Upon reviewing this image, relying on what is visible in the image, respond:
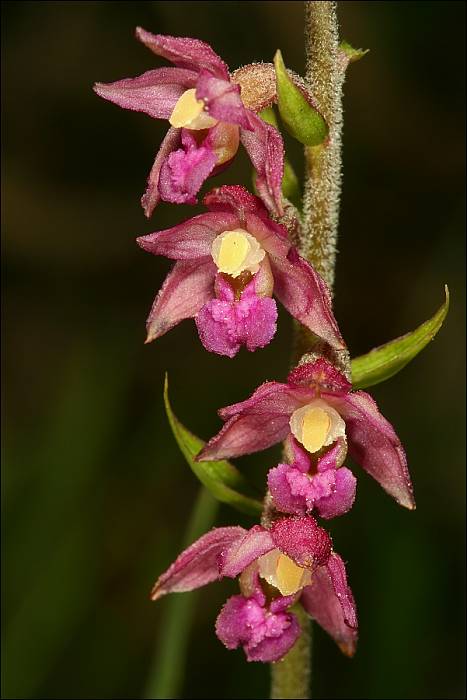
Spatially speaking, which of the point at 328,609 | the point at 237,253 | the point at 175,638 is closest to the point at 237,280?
the point at 237,253

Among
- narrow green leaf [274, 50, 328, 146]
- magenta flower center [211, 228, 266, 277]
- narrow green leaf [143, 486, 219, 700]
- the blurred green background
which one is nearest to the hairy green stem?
narrow green leaf [274, 50, 328, 146]

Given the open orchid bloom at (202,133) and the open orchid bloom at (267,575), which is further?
the open orchid bloom at (267,575)

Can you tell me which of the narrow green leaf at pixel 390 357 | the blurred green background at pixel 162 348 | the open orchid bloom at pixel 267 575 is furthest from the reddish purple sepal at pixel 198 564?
the blurred green background at pixel 162 348

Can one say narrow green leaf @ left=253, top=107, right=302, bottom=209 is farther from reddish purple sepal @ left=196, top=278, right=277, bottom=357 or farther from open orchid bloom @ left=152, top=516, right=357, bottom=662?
open orchid bloom @ left=152, top=516, right=357, bottom=662

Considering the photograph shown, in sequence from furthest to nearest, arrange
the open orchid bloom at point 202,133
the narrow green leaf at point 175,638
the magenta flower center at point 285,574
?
the narrow green leaf at point 175,638, the magenta flower center at point 285,574, the open orchid bloom at point 202,133

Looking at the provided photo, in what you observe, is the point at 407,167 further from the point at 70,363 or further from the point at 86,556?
the point at 86,556

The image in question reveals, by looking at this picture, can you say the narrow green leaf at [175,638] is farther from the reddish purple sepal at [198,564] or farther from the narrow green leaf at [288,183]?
the narrow green leaf at [288,183]

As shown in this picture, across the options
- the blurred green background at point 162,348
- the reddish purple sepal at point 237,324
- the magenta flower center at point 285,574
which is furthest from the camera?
the blurred green background at point 162,348

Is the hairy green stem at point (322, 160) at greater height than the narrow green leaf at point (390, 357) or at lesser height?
greater
